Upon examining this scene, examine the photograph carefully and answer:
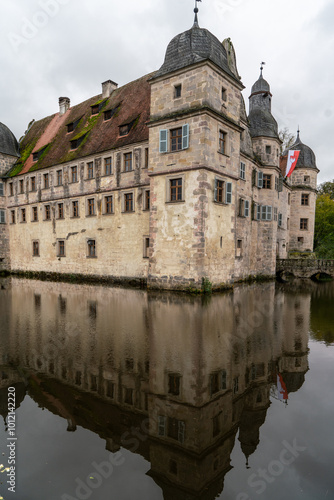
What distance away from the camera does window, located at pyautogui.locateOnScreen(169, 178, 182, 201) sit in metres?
17.1

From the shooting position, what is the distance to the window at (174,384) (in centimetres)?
527

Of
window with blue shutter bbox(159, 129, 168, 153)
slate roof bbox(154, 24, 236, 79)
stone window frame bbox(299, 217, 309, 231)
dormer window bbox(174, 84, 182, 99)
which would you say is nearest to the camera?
slate roof bbox(154, 24, 236, 79)

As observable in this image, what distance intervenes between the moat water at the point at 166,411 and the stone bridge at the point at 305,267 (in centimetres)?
1824

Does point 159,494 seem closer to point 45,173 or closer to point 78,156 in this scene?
point 78,156

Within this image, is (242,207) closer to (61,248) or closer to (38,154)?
(61,248)

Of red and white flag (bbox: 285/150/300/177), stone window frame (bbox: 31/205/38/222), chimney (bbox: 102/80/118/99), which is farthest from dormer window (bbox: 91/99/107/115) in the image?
red and white flag (bbox: 285/150/300/177)

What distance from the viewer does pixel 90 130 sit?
82.4 ft

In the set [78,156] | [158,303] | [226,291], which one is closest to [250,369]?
[158,303]

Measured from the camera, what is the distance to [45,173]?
86.5ft

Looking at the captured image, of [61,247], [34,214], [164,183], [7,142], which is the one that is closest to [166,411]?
[164,183]

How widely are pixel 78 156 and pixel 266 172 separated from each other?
1444 cm

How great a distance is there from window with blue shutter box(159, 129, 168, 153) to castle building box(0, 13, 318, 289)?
0.22ft

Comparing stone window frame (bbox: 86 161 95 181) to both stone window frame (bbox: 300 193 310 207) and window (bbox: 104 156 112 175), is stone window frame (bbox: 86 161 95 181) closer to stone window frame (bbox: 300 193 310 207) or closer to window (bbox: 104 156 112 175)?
window (bbox: 104 156 112 175)

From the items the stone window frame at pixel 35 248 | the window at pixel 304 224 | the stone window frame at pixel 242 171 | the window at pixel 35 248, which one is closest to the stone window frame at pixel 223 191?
the stone window frame at pixel 242 171
